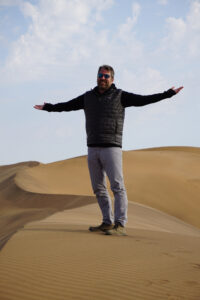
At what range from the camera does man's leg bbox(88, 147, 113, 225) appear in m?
5.69

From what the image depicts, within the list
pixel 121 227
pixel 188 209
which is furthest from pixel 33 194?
pixel 121 227

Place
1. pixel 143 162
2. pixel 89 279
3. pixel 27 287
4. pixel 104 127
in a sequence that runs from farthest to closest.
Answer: pixel 143 162, pixel 104 127, pixel 89 279, pixel 27 287

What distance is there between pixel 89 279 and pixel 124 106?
2831 millimetres

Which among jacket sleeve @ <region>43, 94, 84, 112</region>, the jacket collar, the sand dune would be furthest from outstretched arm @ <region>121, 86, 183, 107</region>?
the sand dune

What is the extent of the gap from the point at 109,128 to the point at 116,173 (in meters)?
0.60

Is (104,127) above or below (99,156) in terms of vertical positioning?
above

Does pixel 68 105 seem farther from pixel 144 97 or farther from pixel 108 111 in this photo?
pixel 144 97

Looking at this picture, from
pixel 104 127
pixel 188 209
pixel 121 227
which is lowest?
pixel 188 209

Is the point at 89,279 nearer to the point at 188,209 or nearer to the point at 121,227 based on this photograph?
the point at 121,227

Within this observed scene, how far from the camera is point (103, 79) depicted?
Result: 561cm

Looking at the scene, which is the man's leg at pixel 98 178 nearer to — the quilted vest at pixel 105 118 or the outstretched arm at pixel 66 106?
the quilted vest at pixel 105 118

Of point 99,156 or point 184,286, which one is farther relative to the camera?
point 99,156

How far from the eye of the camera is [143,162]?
20672 mm

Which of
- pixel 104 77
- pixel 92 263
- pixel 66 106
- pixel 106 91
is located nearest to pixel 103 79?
pixel 104 77
